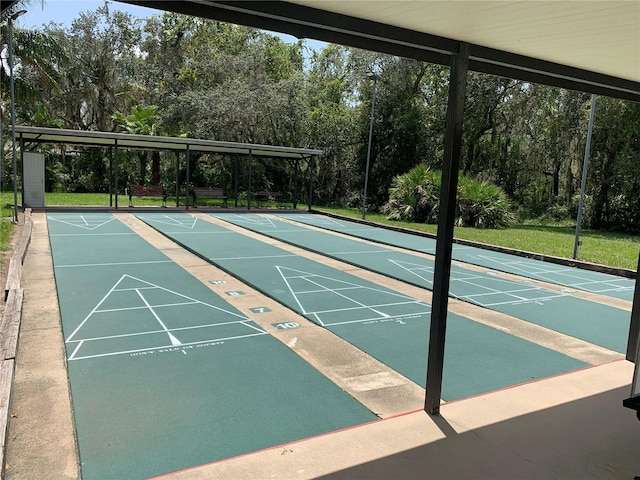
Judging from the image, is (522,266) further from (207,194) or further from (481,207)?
(207,194)

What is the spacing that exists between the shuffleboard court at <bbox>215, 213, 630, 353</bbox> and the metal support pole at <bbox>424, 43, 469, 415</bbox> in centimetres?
331

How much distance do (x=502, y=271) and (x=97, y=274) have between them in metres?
8.25

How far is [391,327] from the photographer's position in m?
6.41

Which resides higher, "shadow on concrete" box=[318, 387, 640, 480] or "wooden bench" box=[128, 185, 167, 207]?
"wooden bench" box=[128, 185, 167, 207]

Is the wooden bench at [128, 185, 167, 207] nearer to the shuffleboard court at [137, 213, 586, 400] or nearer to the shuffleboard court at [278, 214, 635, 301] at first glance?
the shuffleboard court at [278, 214, 635, 301]

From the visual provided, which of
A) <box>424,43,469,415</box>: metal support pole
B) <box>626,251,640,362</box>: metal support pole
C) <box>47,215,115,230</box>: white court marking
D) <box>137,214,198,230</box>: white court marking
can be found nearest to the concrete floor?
<box>424,43,469,415</box>: metal support pole

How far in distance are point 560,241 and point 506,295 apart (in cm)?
922

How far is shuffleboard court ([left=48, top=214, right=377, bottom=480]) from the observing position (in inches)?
133

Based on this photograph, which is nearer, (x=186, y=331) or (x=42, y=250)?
(x=186, y=331)

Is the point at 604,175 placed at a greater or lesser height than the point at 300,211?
greater

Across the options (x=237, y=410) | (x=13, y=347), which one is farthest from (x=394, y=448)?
(x=13, y=347)

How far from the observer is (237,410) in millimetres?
3957

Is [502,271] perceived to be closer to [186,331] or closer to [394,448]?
[186,331]

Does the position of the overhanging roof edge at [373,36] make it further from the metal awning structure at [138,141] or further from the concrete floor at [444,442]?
the metal awning structure at [138,141]
